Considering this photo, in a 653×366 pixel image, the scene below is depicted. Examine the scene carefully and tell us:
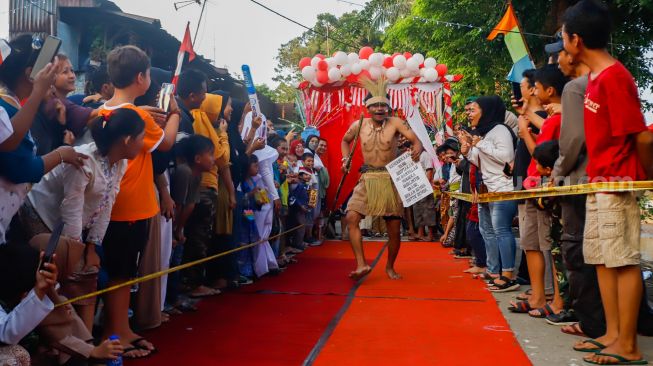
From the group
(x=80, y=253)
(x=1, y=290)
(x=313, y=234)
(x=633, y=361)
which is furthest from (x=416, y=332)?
→ (x=313, y=234)

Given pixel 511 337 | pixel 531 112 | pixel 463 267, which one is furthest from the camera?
pixel 463 267

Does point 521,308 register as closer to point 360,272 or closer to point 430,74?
point 360,272

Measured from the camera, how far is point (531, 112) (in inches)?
177

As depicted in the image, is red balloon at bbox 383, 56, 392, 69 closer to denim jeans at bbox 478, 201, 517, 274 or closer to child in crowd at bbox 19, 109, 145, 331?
denim jeans at bbox 478, 201, 517, 274

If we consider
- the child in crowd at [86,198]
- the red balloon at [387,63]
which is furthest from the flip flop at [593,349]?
the red balloon at [387,63]

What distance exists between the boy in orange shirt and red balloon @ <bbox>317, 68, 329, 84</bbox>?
25.8ft

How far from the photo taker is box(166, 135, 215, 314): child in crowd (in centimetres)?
439

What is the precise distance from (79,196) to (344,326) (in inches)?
78.5

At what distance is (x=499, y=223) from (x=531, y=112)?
1.26m

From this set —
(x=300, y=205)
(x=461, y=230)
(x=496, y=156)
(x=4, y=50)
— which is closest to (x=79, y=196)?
(x=4, y=50)

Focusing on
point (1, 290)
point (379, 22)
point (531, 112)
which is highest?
point (379, 22)

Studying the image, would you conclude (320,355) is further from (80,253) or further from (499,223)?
(499,223)

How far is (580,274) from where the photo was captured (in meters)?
3.65

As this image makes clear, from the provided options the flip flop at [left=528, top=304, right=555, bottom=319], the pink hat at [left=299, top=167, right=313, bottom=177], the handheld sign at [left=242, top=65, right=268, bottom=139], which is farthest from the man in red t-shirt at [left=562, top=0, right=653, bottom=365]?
the pink hat at [left=299, top=167, right=313, bottom=177]
